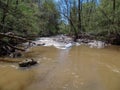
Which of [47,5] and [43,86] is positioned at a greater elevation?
[47,5]

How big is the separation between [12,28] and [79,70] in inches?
344

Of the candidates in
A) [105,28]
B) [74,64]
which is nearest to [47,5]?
[105,28]

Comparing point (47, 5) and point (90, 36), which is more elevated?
point (47, 5)

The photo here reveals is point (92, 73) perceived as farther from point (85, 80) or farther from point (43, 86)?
point (43, 86)

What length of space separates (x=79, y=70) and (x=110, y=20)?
37.3 feet

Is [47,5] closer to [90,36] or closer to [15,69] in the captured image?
[90,36]

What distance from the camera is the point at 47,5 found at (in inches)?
1117

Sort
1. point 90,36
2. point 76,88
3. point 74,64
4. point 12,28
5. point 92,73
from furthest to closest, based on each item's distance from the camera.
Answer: point 90,36, point 12,28, point 74,64, point 92,73, point 76,88

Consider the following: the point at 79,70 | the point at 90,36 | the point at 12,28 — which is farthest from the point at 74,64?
the point at 90,36

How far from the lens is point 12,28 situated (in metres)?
15.8

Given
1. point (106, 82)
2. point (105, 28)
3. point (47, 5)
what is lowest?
point (106, 82)

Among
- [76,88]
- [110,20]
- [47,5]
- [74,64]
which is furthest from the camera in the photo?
[47,5]

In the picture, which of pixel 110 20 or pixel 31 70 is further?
pixel 110 20

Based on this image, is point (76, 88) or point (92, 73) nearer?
point (76, 88)
